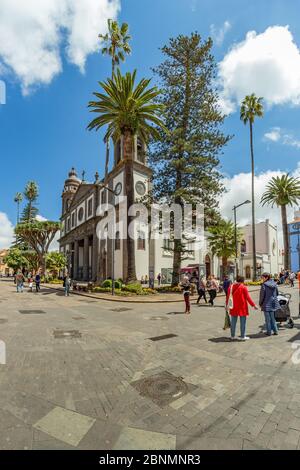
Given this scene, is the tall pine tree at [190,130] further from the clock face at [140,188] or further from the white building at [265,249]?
the white building at [265,249]

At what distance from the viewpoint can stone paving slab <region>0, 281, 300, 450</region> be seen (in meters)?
2.93

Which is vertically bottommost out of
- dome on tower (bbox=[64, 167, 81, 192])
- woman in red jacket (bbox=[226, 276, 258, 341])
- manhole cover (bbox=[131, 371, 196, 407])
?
manhole cover (bbox=[131, 371, 196, 407])

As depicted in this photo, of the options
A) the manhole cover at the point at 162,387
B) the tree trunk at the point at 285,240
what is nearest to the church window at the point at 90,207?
the tree trunk at the point at 285,240

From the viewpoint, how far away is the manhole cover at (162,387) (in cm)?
385

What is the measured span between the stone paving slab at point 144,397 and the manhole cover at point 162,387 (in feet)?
0.32

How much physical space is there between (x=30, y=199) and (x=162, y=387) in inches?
2852

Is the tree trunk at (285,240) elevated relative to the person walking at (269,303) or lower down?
elevated

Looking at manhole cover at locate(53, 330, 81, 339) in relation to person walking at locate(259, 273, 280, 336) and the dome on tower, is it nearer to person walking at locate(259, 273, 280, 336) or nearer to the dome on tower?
person walking at locate(259, 273, 280, 336)

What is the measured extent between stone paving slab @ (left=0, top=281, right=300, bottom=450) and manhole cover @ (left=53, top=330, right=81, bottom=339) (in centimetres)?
19

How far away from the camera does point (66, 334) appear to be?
7590mm

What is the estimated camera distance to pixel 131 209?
2502 cm

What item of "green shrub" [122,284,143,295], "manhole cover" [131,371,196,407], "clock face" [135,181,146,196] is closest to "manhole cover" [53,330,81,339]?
"manhole cover" [131,371,196,407]
